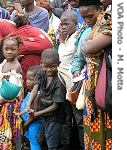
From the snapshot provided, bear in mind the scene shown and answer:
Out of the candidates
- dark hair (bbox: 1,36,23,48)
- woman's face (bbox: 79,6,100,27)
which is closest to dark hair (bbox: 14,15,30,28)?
dark hair (bbox: 1,36,23,48)

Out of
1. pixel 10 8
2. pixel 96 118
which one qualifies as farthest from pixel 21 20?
pixel 96 118

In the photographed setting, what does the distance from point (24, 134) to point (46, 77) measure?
83 cm

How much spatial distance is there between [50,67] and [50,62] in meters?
0.08

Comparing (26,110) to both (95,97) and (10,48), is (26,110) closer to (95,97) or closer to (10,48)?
(10,48)

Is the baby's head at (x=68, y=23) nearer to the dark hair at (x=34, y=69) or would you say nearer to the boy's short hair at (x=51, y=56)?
the boy's short hair at (x=51, y=56)

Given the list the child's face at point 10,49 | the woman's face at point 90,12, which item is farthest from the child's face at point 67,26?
the woman's face at point 90,12

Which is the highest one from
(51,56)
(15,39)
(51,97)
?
(15,39)

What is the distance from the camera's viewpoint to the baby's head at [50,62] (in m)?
5.41

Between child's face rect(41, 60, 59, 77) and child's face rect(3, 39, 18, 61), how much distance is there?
547mm

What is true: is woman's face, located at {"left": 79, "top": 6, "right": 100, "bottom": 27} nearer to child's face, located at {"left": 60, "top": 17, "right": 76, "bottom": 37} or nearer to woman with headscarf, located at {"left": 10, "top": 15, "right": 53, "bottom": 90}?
child's face, located at {"left": 60, "top": 17, "right": 76, "bottom": 37}

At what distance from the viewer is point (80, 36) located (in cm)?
512

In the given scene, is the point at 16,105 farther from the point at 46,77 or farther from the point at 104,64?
the point at 104,64

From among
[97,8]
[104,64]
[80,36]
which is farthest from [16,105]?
[104,64]

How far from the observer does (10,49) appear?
230 inches
